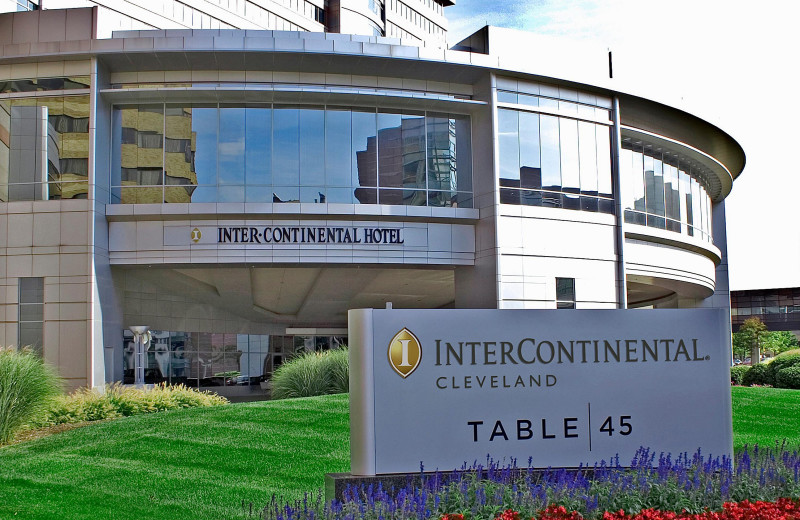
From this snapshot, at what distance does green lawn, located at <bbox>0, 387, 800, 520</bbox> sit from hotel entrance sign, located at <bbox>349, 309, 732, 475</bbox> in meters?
2.49

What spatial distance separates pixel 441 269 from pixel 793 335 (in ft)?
255

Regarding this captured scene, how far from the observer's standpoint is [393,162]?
1033 inches

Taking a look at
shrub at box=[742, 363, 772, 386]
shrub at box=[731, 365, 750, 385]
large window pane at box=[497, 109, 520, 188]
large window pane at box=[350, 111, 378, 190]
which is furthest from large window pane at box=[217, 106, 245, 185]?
shrub at box=[731, 365, 750, 385]

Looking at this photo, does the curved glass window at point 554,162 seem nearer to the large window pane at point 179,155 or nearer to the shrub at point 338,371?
the shrub at point 338,371

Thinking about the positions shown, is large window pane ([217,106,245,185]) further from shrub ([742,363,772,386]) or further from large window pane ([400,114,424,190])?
shrub ([742,363,772,386])

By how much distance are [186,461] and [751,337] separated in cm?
8185

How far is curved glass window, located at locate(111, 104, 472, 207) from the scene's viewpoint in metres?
25.3

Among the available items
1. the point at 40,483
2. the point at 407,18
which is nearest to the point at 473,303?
the point at 40,483

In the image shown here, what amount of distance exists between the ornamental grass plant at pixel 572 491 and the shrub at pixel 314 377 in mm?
14055

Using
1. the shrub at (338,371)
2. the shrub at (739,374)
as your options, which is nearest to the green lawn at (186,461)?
the shrub at (338,371)

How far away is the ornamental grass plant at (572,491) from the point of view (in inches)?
259

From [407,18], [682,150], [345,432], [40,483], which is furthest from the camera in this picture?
[407,18]

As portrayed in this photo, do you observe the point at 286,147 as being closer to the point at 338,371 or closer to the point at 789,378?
the point at 338,371

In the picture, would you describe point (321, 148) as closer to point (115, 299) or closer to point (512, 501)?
point (115, 299)
